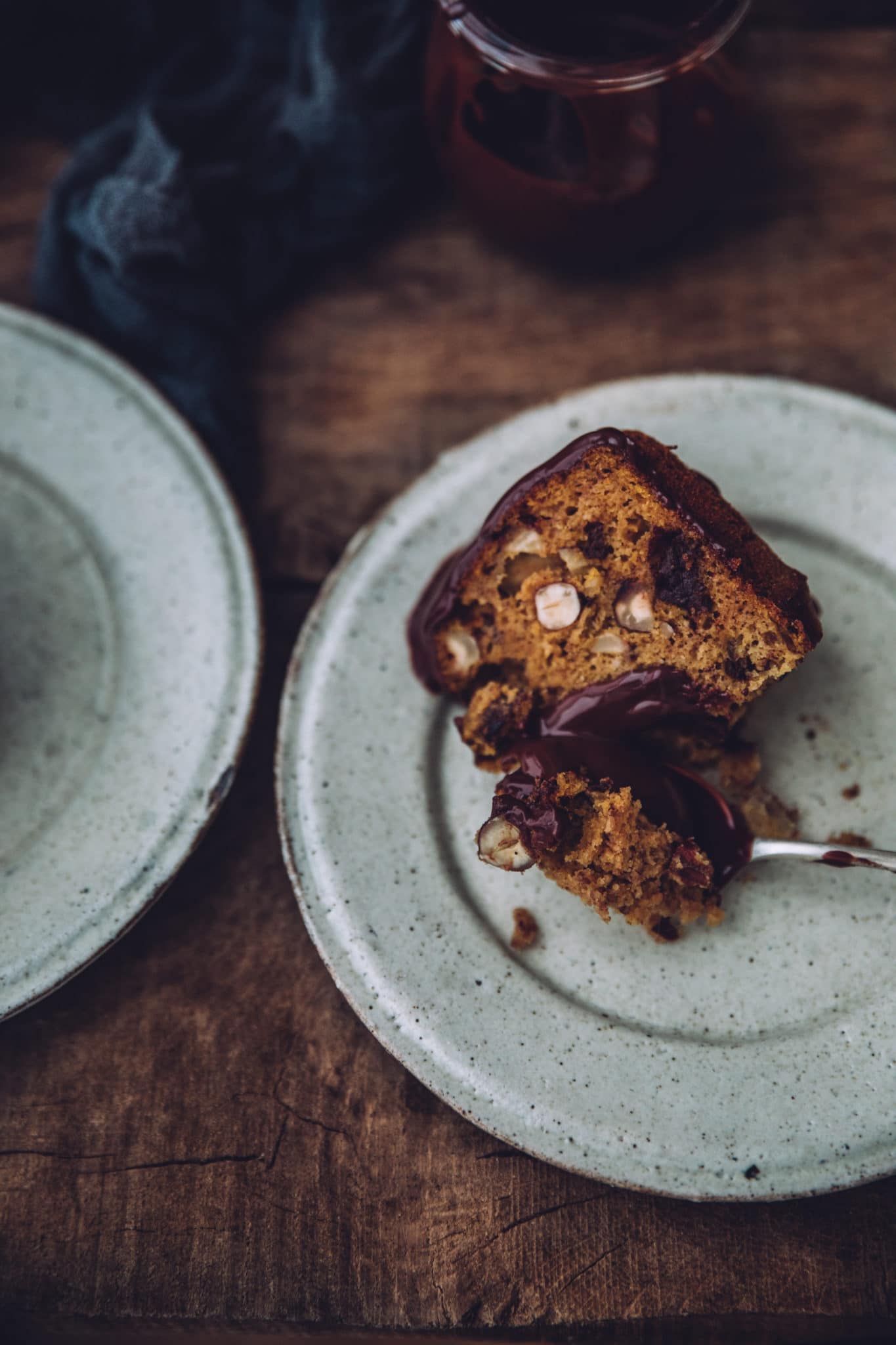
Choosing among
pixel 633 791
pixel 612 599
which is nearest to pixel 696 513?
pixel 612 599

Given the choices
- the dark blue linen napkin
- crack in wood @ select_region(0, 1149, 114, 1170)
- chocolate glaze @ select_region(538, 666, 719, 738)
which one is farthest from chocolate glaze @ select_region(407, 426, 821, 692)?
crack in wood @ select_region(0, 1149, 114, 1170)

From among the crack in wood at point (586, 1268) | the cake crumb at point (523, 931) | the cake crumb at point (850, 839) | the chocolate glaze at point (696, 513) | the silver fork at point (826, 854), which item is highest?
the chocolate glaze at point (696, 513)

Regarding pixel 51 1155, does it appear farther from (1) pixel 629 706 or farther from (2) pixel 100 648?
(1) pixel 629 706

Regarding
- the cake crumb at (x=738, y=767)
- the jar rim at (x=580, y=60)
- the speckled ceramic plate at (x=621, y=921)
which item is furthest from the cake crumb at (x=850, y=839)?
the jar rim at (x=580, y=60)

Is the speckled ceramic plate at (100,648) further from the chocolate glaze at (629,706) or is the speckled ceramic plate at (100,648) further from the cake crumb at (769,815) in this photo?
the cake crumb at (769,815)

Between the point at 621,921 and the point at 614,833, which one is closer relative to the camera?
the point at 614,833

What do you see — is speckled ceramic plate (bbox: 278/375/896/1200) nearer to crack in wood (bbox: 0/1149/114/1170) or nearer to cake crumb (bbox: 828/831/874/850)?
cake crumb (bbox: 828/831/874/850)
